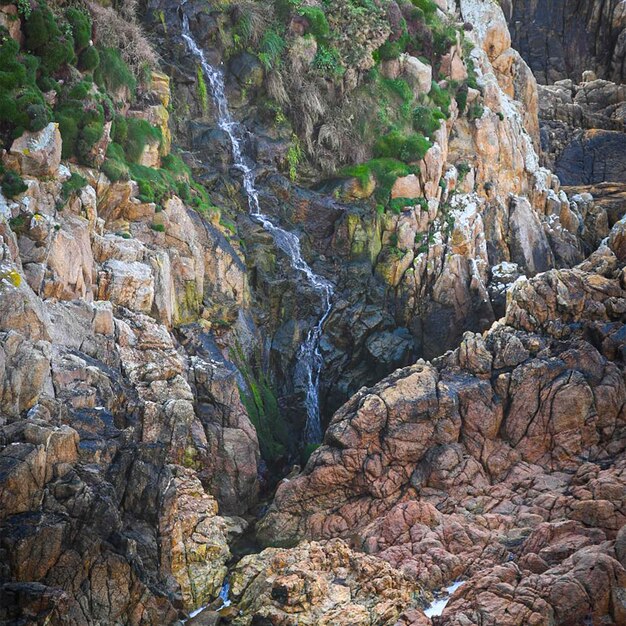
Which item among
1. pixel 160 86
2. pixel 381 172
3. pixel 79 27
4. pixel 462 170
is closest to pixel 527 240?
pixel 462 170

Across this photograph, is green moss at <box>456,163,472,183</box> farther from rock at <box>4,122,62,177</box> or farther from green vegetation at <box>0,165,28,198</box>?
green vegetation at <box>0,165,28,198</box>

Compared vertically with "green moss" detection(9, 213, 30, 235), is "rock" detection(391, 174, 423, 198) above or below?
above

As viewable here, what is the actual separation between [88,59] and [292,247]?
15.2 metres

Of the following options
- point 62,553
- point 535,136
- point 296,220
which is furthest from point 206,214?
point 535,136

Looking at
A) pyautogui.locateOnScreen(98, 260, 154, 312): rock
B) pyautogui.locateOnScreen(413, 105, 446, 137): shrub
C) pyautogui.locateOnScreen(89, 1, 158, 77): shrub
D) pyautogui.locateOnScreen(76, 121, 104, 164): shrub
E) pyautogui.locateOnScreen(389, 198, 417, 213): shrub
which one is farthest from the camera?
pyautogui.locateOnScreen(413, 105, 446, 137): shrub

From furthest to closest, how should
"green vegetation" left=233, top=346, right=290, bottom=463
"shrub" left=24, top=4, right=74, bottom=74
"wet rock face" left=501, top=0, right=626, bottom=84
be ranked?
"wet rock face" left=501, top=0, right=626, bottom=84, "green vegetation" left=233, top=346, right=290, bottom=463, "shrub" left=24, top=4, right=74, bottom=74

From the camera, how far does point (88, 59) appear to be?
35.4 m

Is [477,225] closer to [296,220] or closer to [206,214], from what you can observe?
[296,220]

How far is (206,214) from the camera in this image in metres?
40.9

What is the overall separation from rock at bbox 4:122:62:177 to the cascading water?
15455 mm

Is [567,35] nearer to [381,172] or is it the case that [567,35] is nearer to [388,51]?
[388,51]

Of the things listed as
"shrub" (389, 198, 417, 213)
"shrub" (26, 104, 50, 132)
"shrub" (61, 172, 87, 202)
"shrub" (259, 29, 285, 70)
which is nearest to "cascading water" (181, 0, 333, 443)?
"shrub" (259, 29, 285, 70)

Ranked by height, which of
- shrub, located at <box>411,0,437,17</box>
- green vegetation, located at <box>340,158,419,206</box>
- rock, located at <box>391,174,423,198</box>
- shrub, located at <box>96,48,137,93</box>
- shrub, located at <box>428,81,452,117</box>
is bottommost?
rock, located at <box>391,174,423,198</box>

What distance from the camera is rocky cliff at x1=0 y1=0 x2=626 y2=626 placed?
2495 centimetres
